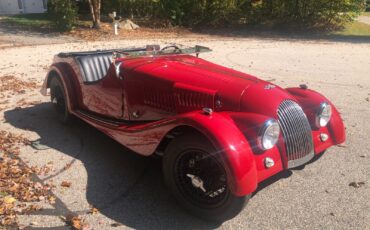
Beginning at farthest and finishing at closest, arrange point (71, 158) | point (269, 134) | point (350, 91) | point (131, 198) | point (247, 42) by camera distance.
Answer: point (247, 42) < point (350, 91) < point (71, 158) < point (131, 198) < point (269, 134)

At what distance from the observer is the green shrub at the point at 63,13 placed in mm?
17536

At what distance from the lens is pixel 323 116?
4.17 meters

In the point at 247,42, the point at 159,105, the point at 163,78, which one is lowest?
the point at 247,42

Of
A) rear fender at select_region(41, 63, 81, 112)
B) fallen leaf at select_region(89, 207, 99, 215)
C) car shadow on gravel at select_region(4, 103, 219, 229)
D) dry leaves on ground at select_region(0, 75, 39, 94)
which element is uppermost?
rear fender at select_region(41, 63, 81, 112)

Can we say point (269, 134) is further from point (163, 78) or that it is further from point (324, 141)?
point (163, 78)

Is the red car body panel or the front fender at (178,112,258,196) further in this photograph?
the red car body panel

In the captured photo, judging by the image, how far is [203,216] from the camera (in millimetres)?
3508

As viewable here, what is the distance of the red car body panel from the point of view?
130 inches

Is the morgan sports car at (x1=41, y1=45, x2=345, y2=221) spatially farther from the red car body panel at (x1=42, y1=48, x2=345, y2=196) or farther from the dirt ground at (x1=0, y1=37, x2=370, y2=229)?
the dirt ground at (x1=0, y1=37, x2=370, y2=229)

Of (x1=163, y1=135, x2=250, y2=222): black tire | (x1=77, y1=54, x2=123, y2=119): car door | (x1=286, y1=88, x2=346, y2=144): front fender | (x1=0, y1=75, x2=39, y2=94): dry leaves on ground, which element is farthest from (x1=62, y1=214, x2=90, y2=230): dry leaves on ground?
(x1=0, y1=75, x2=39, y2=94): dry leaves on ground

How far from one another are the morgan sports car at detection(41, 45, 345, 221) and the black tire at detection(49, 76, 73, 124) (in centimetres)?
89

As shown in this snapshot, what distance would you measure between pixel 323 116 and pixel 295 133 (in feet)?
2.02

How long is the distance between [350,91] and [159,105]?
5.75m

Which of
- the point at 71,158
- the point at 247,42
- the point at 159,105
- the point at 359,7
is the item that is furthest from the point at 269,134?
the point at 359,7
